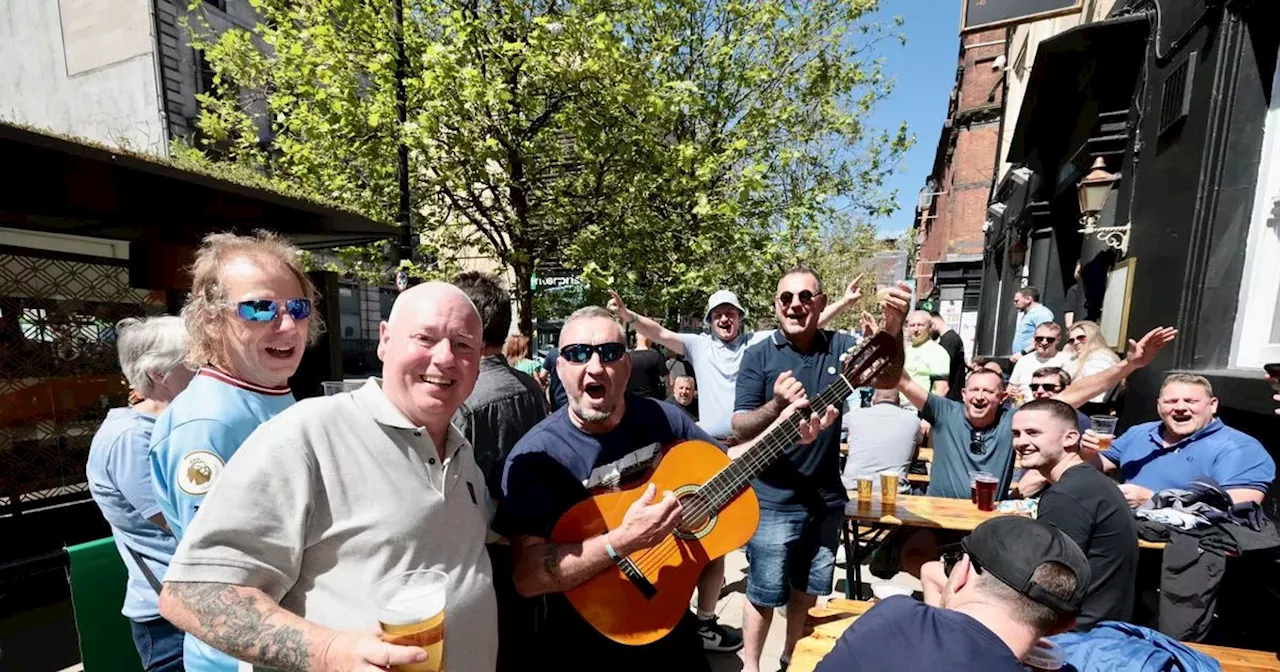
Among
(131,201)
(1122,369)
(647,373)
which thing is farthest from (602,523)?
(131,201)

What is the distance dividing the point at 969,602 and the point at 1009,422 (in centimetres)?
250

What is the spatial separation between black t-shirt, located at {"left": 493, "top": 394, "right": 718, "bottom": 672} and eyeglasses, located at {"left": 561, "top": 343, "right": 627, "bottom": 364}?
244 millimetres

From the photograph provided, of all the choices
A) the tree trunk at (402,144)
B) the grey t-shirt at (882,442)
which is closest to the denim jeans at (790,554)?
the grey t-shirt at (882,442)

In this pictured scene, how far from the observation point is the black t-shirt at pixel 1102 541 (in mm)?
2342

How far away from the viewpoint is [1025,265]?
35.9 ft

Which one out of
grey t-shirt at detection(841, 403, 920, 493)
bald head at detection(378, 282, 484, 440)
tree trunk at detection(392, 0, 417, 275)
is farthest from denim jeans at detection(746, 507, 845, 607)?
tree trunk at detection(392, 0, 417, 275)

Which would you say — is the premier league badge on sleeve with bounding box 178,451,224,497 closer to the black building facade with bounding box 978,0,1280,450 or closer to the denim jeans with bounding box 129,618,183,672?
the denim jeans with bounding box 129,618,183,672

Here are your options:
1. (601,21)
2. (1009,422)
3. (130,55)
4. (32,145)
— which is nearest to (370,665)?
(1009,422)

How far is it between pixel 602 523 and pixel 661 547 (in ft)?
1.25

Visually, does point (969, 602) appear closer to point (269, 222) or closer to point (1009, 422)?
point (1009, 422)

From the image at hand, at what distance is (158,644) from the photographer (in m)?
1.88

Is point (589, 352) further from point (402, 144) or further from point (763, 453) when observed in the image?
point (402, 144)

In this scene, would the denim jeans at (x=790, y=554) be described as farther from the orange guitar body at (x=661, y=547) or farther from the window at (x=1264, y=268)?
the window at (x=1264, y=268)

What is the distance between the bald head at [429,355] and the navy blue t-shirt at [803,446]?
1.93 meters
